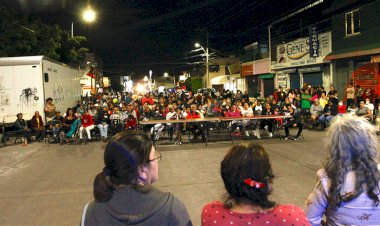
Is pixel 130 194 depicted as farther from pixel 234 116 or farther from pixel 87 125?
pixel 87 125

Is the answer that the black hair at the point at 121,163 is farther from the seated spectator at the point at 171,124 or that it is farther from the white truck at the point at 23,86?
the white truck at the point at 23,86

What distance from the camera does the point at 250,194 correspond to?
2240mm

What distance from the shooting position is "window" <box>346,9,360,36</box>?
22248mm

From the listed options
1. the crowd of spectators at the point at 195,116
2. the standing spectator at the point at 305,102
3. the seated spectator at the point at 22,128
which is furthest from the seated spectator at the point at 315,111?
the seated spectator at the point at 22,128

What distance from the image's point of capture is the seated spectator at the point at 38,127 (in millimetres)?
16319

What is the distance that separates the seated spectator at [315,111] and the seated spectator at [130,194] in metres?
15.7

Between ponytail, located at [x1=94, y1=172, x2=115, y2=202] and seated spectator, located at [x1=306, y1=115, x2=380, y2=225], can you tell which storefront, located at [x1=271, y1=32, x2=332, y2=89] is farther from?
ponytail, located at [x1=94, y1=172, x2=115, y2=202]

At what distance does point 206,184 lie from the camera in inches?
321

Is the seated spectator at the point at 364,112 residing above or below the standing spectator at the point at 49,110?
below

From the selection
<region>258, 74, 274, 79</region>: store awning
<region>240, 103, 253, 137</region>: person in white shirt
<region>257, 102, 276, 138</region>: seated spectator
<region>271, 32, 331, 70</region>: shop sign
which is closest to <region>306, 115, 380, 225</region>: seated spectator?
<region>257, 102, 276, 138</region>: seated spectator

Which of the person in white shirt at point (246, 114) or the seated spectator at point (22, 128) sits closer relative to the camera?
the person in white shirt at point (246, 114)

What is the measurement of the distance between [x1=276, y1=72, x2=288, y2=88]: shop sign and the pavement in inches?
700

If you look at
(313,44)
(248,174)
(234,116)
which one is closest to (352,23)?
(313,44)

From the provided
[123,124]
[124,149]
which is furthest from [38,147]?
[124,149]
